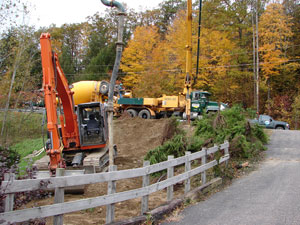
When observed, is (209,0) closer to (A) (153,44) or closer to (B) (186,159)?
(A) (153,44)

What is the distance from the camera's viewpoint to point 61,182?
445cm

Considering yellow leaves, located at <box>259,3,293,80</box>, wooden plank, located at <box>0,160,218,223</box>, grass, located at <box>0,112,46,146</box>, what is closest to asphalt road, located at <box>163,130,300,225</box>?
wooden plank, located at <box>0,160,218,223</box>

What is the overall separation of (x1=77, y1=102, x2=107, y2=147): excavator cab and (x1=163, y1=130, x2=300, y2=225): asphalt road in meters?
5.14

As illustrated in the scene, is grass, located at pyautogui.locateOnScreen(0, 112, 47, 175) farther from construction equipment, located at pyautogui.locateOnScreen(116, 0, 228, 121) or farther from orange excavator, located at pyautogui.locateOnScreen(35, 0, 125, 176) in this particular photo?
orange excavator, located at pyautogui.locateOnScreen(35, 0, 125, 176)

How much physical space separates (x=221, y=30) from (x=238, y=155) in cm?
2919

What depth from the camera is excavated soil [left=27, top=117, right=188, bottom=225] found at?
6.83 m

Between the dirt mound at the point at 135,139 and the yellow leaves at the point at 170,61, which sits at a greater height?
the yellow leaves at the point at 170,61

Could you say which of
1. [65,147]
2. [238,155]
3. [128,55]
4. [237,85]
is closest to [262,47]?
[237,85]

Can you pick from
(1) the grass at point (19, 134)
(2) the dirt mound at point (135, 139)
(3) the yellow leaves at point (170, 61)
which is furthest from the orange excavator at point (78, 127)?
(3) the yellow leaves at point (170, 61)

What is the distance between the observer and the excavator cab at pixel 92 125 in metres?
11.9

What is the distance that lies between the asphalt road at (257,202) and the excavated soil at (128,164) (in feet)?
3.82

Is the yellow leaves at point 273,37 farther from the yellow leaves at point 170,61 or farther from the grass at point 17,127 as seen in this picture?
the grass at point 17,127

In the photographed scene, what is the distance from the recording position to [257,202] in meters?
7.30

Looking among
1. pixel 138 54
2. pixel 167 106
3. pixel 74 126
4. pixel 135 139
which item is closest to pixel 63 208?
pixel 74 126
